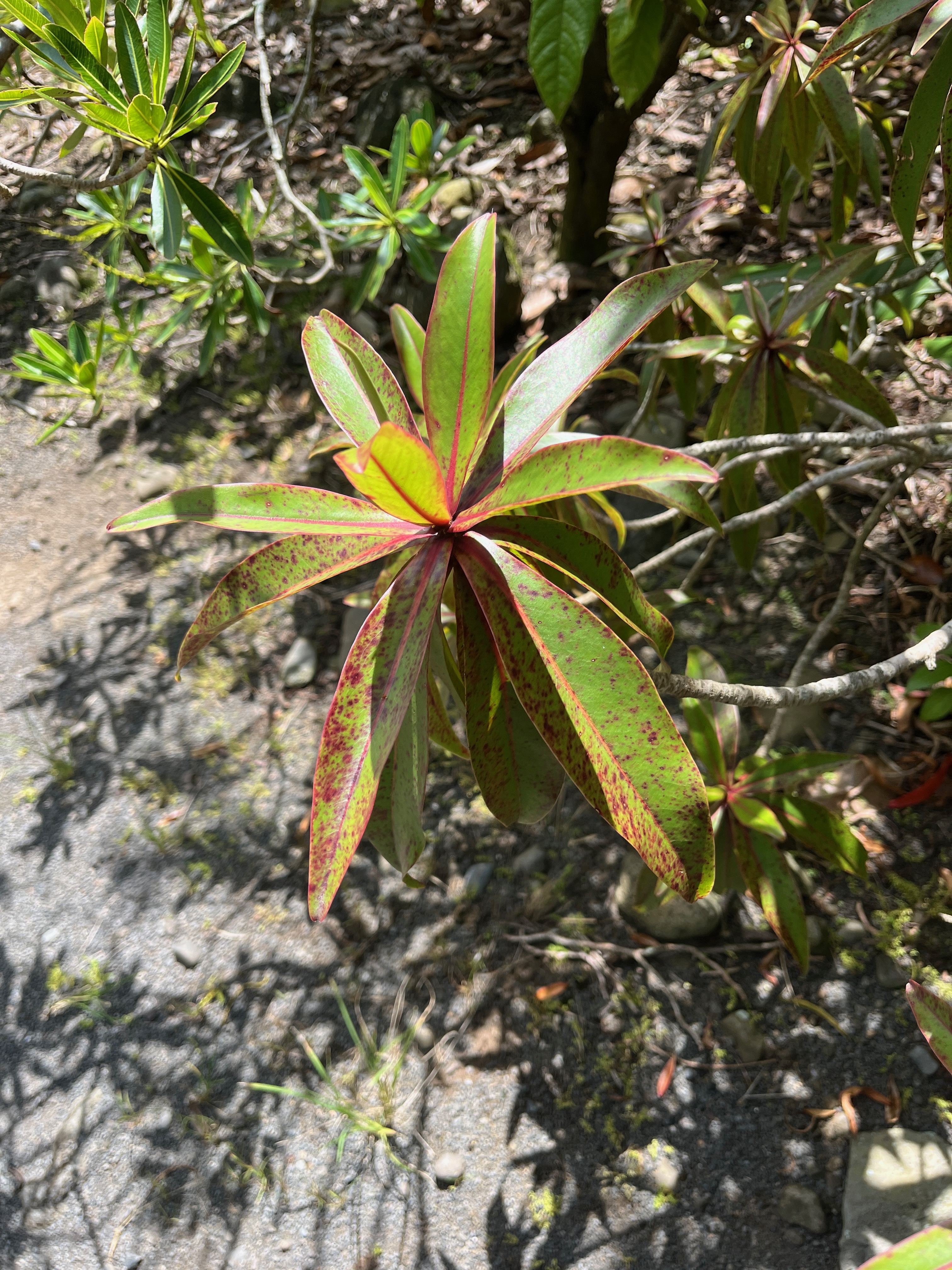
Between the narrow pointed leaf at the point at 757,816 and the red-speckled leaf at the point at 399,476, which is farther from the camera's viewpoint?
the narrow pointed leaf at the point at 757,816

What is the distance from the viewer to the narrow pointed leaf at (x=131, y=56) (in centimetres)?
111

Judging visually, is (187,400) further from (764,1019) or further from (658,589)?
(764,1019)

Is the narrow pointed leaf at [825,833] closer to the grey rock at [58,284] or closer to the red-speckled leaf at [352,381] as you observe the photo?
the red-speckled leaf at [352,381]

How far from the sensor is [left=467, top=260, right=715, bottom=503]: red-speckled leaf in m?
0.87

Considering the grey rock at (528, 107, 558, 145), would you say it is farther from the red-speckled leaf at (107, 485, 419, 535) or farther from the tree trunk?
the red-speckled leaf at (107, 485, 419, 535)

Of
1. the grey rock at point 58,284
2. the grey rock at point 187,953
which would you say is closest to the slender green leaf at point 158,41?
the grey rock at point 187,953

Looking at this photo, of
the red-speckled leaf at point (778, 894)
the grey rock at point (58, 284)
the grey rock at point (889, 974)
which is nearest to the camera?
the red-speckled leaf at point (778, 894)

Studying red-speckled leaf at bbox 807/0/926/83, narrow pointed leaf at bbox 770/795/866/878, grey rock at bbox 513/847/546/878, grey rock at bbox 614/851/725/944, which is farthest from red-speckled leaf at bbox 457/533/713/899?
grey rock at bbox 513/847/546/878

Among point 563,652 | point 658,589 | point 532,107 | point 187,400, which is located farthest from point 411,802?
point 532,107

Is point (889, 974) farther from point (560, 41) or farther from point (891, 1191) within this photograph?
point (560, 41)

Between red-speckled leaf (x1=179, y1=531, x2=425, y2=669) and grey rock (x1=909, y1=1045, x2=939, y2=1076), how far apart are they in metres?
1.66

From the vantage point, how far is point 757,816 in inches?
60.4

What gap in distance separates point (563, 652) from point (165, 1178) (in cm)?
180

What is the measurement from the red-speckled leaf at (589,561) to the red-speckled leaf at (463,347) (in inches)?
3.4
